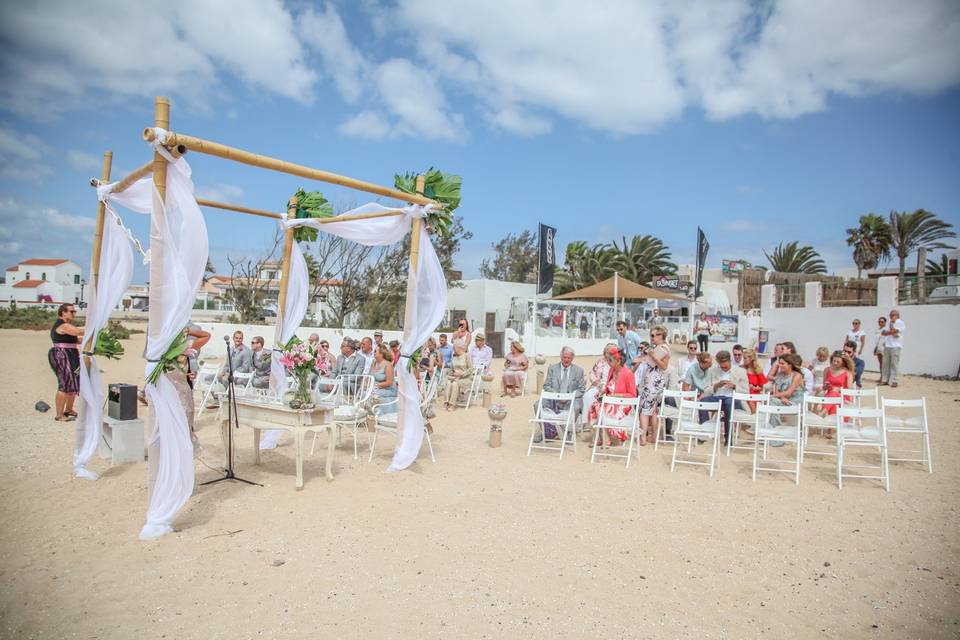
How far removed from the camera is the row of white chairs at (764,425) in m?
6.00

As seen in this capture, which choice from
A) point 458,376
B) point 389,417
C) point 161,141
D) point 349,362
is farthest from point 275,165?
point 458,376

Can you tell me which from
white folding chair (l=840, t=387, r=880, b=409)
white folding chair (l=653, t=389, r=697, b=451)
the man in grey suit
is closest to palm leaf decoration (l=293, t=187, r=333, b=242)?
the man in grey suit

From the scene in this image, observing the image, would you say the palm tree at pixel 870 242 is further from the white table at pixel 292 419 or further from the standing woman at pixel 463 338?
the white table at pixel 292 419

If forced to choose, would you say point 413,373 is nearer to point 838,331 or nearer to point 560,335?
point 560,335

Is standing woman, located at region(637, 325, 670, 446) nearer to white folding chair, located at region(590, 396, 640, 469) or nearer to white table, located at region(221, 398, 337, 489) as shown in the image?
white folding chair, located at region(590, 396, 640, 469)

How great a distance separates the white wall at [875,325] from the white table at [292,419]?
636 inches

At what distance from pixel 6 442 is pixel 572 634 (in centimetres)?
689

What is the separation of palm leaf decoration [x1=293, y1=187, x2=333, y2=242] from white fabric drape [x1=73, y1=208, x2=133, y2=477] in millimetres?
1892

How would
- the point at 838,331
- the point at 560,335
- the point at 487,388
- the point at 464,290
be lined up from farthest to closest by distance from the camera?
the point at 464,290, the point at 560,335, the point at 838,331, the point at 487,388

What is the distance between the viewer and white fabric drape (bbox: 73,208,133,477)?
5.61 metres

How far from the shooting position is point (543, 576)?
3.71m

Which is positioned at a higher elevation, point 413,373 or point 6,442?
point 413,373

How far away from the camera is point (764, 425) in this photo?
6605mm

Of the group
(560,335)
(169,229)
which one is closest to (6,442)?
(169,229)
